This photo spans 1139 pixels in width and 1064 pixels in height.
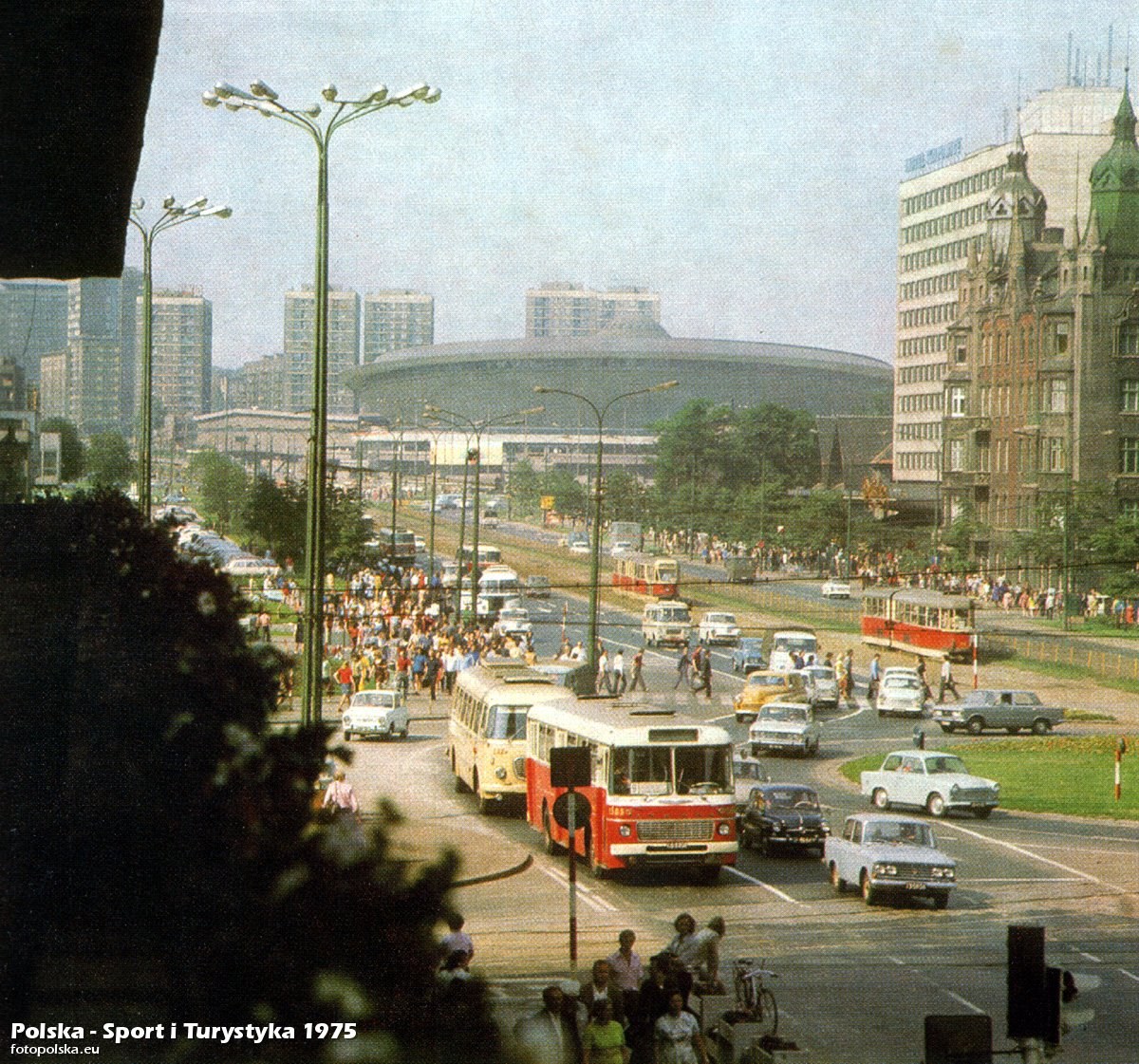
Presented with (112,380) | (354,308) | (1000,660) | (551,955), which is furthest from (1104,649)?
(354,308)

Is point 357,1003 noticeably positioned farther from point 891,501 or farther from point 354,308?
point 354,308

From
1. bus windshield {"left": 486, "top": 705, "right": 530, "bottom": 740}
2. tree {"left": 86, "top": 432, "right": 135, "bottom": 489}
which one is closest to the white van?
bus windshield {"left": 486, "top": 705, "right": 530, "bottom": 740}

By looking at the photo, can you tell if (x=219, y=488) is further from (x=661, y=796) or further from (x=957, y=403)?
(x=957, y=403)

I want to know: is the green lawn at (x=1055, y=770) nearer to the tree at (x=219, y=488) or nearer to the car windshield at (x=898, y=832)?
the car windshield at (x=898, y=832)

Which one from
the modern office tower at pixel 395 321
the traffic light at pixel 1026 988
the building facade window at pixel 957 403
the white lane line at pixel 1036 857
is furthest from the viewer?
the modern office tower at pixel 395 321

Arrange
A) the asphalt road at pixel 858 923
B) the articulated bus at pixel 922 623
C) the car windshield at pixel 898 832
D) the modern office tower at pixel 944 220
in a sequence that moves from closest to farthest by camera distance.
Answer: the asphalt road at pixel 858 923 → the car windshield at pixel 898 832 → the articulated bus at pixel 922 623 → the modern office tower at pixel 944 220

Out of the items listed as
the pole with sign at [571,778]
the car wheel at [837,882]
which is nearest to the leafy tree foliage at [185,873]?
the pole with sign at [571,778]

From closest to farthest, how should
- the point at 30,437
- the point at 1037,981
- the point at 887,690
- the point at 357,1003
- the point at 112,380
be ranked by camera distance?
the point at 357,1003
the point at 1037,981
the point at 30,437
the point at 112,380
the point at 887,690
